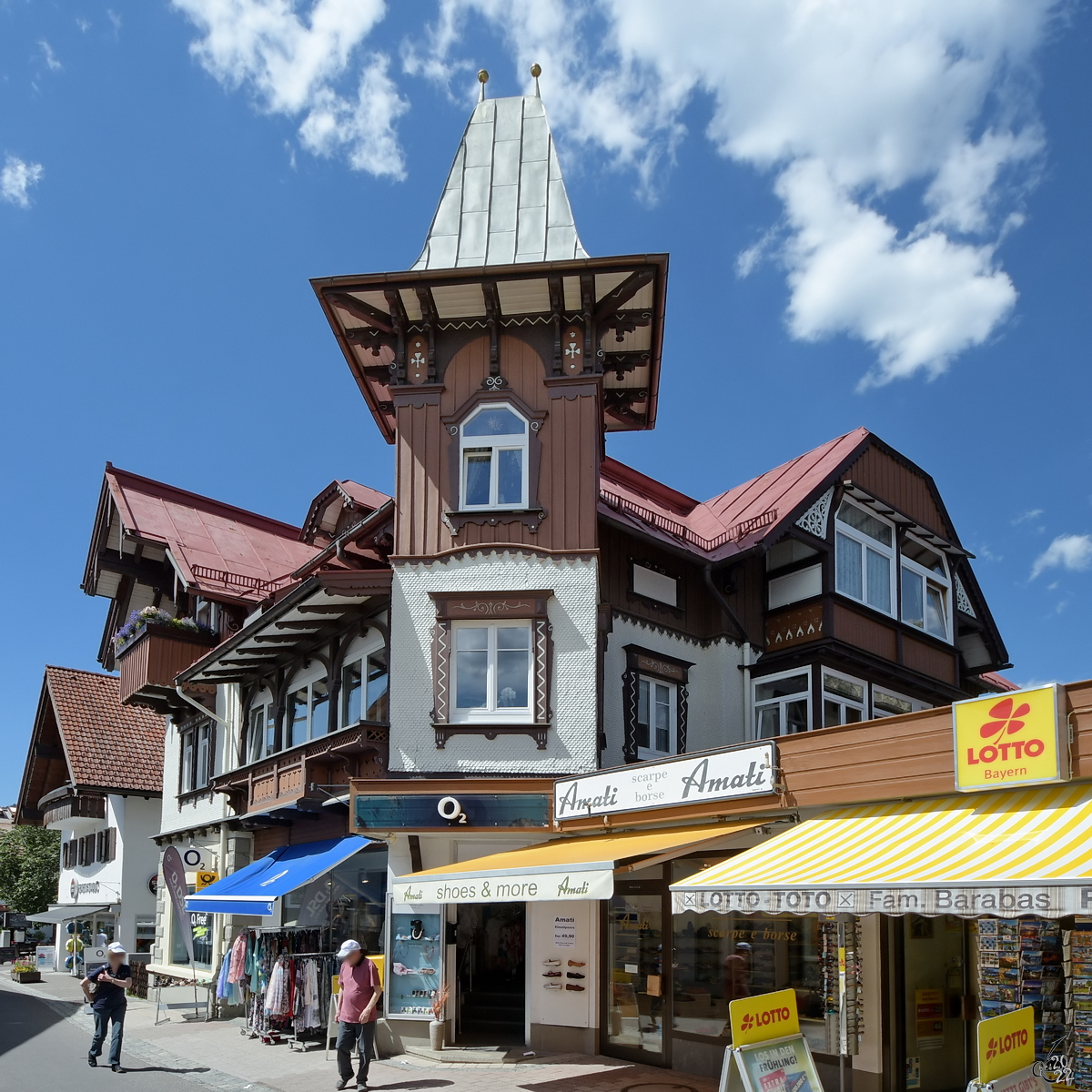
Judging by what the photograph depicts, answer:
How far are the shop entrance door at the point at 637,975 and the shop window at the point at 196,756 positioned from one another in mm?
15204

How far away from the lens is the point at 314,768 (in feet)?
64.8

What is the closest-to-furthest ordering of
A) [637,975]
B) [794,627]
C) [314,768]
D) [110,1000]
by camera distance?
[637,975] → [110,1000] → [314,768] → [794,627]

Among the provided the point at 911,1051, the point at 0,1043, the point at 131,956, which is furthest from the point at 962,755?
the point at 131,956

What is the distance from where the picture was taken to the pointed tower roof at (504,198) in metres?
21.1

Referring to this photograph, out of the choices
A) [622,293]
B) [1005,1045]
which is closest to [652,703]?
[622,293]

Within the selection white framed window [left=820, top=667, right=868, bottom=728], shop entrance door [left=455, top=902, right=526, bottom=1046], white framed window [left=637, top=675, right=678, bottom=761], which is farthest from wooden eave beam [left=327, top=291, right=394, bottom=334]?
shop entrance door [left=455, top=902, right=526, bottom=1046]

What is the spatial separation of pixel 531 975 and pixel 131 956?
17016 millimetres

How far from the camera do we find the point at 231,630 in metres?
28.7

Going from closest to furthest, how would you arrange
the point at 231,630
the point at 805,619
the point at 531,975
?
the point at 531,975 → the point at 805,619 → the point at 231,630

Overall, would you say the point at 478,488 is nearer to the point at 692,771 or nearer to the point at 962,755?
the point at 692,771

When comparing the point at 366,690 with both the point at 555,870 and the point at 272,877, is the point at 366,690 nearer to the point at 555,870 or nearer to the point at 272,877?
the point at 272,877

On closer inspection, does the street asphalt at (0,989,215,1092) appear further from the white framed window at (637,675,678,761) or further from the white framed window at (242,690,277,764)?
the white framed window at (637,675,678,761)

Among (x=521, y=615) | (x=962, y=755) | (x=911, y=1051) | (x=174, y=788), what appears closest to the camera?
(x=962, y=755)

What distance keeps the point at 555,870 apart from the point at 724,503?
12572 mm
